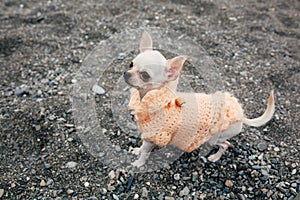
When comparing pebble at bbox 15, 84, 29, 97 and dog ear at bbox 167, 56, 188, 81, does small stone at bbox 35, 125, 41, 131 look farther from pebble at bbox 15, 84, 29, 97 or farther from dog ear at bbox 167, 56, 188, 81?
dog ear at bbox 167, 56, 188, 81

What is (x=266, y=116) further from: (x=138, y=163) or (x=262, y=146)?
(x=138, y=163)

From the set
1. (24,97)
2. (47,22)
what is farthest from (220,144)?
(47,22)

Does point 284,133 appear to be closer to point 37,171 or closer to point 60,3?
point 37,171

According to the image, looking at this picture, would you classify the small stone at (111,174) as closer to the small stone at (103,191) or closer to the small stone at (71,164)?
the small stone at (103,191)

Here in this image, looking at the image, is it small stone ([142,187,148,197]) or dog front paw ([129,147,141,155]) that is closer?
small stone ([142,187,148,197])

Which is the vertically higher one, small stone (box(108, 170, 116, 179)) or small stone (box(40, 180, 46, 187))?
small stone (box(108, 170, 116, 179))

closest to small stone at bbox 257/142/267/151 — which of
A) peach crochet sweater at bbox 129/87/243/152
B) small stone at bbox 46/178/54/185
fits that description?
peach crochet sweater at bbox 129/87/243/152
